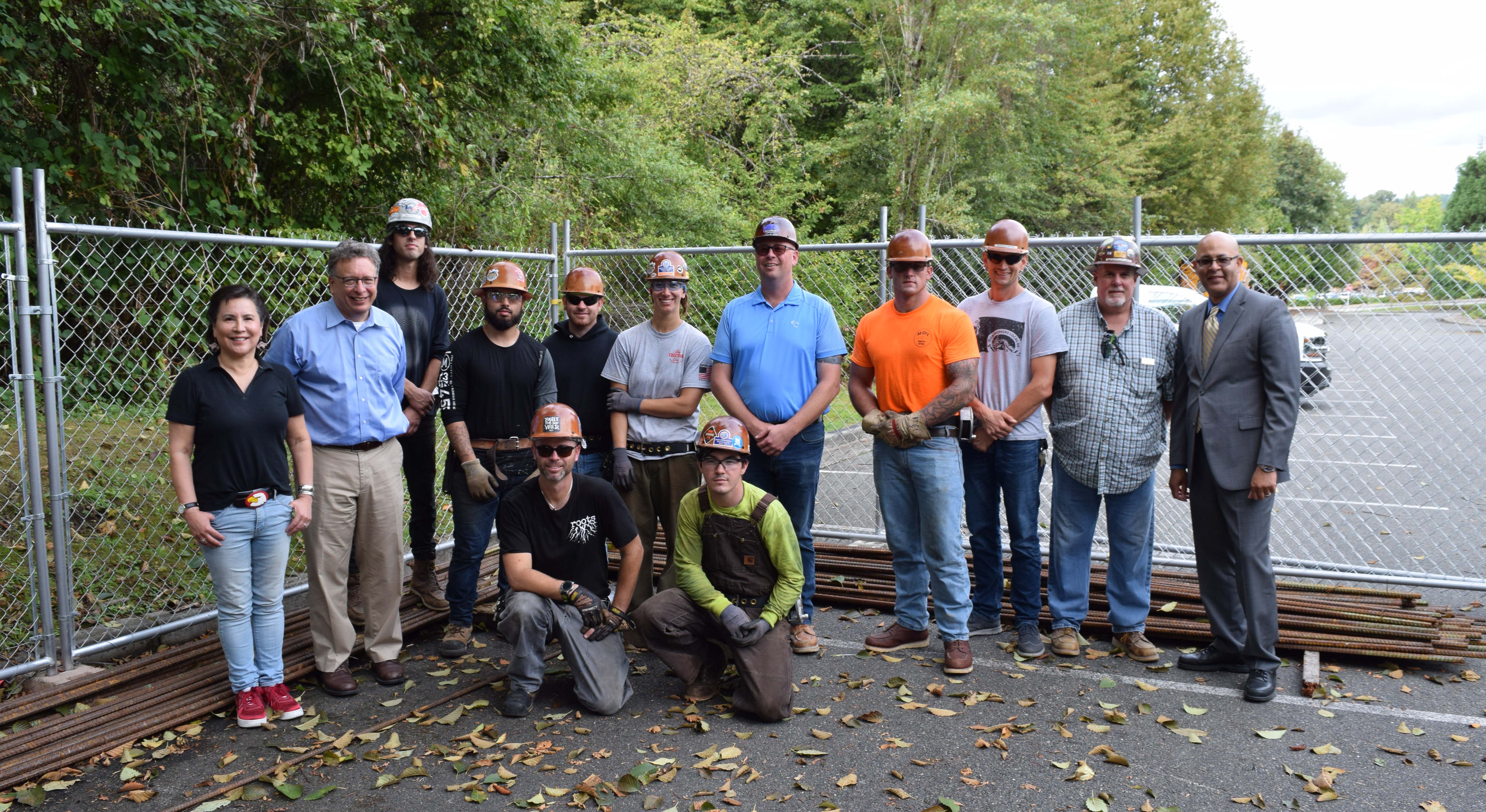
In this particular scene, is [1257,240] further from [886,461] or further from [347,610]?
[347,610]

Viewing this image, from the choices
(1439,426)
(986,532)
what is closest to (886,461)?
(986,532)

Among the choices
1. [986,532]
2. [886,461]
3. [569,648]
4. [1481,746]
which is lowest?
[1481,746]

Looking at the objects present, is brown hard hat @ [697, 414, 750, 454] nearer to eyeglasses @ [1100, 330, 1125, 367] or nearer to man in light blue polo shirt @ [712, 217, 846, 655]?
man in light blue polo shirt @ [712, 217, 846, 655]

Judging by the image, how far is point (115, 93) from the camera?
853 cm

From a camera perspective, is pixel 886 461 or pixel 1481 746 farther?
pixel 886 461

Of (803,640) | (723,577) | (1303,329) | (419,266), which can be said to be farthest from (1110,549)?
(1303,329)

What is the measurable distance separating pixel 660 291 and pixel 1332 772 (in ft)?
12.7

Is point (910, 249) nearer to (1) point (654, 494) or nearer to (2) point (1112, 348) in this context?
(2) point (1112, 348)

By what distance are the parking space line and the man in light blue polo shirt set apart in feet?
3.72

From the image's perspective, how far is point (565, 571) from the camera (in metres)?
5.00

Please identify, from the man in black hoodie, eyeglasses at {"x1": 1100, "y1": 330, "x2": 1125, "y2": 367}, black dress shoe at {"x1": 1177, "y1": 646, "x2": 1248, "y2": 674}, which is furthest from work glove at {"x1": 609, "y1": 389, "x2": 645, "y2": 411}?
black dress shoe at {"x1": 1177, "y1": 646, "x2": 1248, "y2": 674}

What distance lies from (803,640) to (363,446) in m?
2.59

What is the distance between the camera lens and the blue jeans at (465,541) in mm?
5609

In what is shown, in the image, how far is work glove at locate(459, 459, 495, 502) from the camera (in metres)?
5.45
